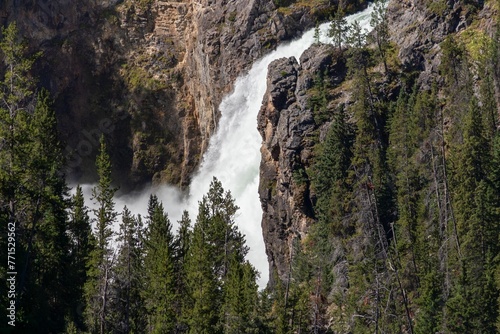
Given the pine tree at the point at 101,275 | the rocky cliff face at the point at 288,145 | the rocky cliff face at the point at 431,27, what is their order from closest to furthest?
the pine tree at the point at 101,275 → the rocky cliff face at the point at 431,27 → the rocky cliff face at the point at 288,145

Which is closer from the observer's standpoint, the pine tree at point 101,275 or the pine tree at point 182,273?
the pine tree at point 101,275

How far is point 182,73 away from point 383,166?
4425 centimetres

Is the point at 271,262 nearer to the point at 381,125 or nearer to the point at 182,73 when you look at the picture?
the point at 381,125

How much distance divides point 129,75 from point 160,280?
57.4m

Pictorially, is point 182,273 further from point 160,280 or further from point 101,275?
point 101,275

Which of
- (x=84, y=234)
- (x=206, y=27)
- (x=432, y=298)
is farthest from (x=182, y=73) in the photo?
(x=432, y=298)

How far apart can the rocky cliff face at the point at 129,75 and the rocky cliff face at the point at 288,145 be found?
2311cm

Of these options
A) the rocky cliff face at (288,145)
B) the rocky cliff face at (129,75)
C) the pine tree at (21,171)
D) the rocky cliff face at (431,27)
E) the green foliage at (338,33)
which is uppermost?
the rocky cliff face at (129,75)

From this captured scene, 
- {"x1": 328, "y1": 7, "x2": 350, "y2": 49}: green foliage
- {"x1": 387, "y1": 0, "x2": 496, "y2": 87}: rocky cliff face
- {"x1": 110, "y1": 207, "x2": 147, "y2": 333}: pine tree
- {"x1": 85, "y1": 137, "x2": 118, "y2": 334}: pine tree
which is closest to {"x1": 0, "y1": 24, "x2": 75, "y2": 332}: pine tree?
{"x1": 85, "y1": 137, "x2": 118, "y2": 334}: pine tree

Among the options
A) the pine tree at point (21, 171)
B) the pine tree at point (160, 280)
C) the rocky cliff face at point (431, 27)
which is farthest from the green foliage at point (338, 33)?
the pine tree at point (21, 171)

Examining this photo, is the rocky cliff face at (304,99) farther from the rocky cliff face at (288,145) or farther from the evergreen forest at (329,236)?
the evergreen forest at (329,236)

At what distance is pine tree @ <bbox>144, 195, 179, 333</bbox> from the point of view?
180ft

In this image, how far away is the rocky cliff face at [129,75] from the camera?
10475cm

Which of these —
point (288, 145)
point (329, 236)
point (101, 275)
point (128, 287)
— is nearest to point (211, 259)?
point (128, 287)
